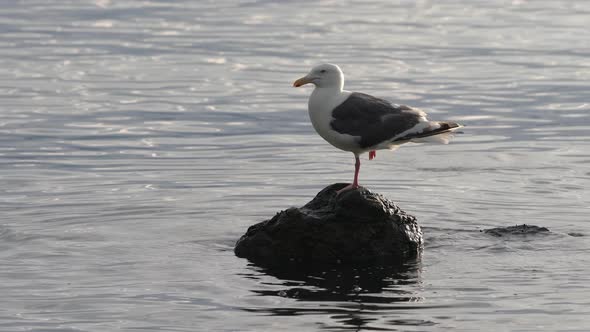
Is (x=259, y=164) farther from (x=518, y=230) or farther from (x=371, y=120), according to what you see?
(x=371, y=120)

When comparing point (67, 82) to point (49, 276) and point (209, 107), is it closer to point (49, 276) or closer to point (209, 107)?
point (209, 107)

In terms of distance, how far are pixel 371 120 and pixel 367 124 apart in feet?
0.22

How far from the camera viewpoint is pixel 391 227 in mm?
13281

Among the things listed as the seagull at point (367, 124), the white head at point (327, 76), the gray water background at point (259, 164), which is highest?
the white head at point (327, 76)

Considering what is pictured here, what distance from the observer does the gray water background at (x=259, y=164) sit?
38.2ft

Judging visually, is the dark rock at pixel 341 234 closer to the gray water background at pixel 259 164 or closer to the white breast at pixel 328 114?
the gray water background at pixel 259 164

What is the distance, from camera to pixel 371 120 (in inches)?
521

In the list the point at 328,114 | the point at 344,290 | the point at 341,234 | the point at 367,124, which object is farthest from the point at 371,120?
the point at 344,290

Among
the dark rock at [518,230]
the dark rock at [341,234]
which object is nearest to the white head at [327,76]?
the dark rock at [341,234]

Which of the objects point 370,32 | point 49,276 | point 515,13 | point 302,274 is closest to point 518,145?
point 302,274

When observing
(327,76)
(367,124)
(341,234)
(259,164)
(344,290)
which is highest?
(327,76)

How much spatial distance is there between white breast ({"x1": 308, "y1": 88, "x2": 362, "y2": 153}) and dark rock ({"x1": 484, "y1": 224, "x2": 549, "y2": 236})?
1925 millimetres

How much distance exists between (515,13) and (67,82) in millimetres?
15430

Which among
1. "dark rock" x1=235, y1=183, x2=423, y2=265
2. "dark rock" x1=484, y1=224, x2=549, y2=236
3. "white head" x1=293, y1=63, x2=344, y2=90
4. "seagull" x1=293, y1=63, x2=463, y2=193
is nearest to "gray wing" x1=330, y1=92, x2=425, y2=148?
"seagull" x1=293, y1=63, x2=463, y2=193
